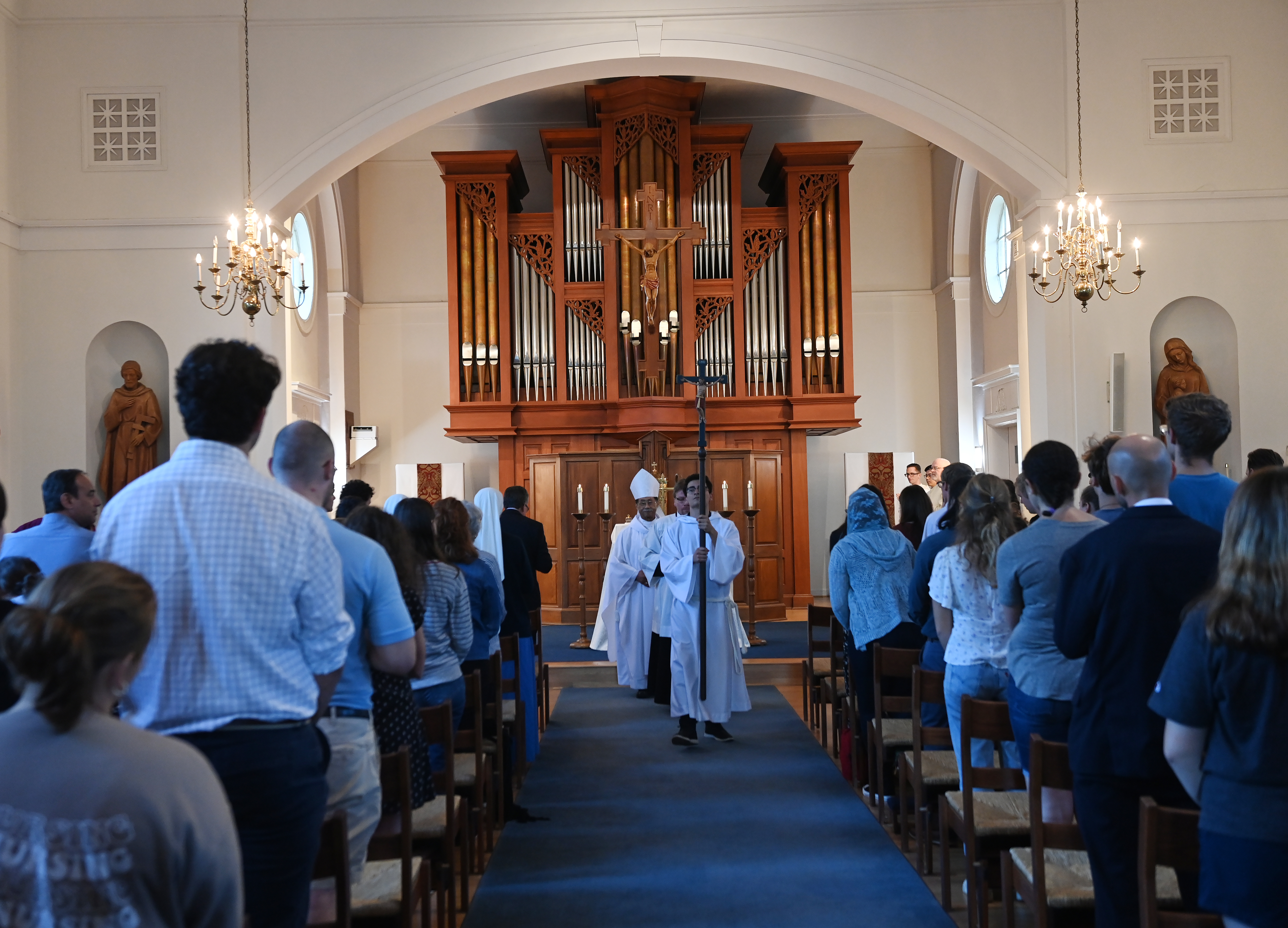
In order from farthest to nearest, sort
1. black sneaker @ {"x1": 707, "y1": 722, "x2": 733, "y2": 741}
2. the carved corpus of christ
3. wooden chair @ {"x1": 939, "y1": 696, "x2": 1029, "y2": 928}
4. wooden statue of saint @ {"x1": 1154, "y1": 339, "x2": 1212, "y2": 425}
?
the carved corpus of christ < wooden statue of saint @ {"x1": 1154, "y1": 339, "x2": 1212, "y2": 425} < black sneaker @ {"x1": 707, "y1": 722, "x2": 733, "y2": 741} < wooden chair @ {"x1": 939, "y1": 696, "x2": 1029, "y2": 928}

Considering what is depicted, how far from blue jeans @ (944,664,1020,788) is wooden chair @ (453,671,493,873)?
72.2 inches

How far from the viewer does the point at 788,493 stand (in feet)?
41.0

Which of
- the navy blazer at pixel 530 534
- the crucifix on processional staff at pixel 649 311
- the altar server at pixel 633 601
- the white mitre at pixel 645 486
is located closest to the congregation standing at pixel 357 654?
the navy blazer at pixel 530 534

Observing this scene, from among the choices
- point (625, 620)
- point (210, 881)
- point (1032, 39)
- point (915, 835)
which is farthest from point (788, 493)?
point (210, 881)

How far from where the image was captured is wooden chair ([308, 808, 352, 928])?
7.84ft

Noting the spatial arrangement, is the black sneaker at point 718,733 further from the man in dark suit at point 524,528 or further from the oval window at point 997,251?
the oval window at point 997,251

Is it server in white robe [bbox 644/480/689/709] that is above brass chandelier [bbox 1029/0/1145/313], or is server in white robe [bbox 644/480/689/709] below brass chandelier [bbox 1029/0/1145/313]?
below

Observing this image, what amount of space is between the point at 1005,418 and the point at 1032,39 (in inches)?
184

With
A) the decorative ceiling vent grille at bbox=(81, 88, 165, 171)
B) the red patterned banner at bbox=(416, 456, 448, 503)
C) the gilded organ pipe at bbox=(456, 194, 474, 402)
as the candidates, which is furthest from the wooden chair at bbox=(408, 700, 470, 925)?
the red patterned banner at bbox=(416, 456, 448, 503)

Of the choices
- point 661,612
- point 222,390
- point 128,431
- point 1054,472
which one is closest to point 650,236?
point 661,612

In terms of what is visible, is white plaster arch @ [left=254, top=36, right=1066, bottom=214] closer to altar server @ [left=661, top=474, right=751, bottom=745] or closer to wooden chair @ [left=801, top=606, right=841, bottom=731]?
altar server @ [left=661, top=474, right=751, bottom=745]

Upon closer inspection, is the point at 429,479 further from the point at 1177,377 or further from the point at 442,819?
the point at 442,819

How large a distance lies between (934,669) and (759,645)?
5.50 m

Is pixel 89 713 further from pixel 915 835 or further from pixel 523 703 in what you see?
pixel 523 703
